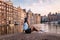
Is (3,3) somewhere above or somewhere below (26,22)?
above

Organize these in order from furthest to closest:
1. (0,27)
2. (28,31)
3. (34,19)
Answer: (34,19), (0,27), (28,31)

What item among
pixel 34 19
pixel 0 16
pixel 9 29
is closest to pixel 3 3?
pixel 0 16

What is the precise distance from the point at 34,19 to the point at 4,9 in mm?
69414

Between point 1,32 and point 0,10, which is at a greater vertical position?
point 0,10

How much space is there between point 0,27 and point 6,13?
41.6 metres

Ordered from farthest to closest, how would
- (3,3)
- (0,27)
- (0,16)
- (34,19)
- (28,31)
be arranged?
(34,19)
(3,3)
(0,16)
(0,27)
(28,31)

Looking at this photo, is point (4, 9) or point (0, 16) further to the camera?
point (4, 9)

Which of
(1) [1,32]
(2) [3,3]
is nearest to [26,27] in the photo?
(1) [1,32]

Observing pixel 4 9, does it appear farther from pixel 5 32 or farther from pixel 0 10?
pixel 5 32

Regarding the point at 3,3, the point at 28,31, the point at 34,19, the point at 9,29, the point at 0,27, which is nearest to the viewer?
the point at 28,31

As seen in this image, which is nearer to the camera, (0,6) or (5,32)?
(5,32)

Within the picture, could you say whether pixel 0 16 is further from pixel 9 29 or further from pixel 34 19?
pixel 34 19

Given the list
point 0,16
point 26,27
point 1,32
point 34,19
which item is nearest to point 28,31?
point 26,27

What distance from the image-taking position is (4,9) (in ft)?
158
